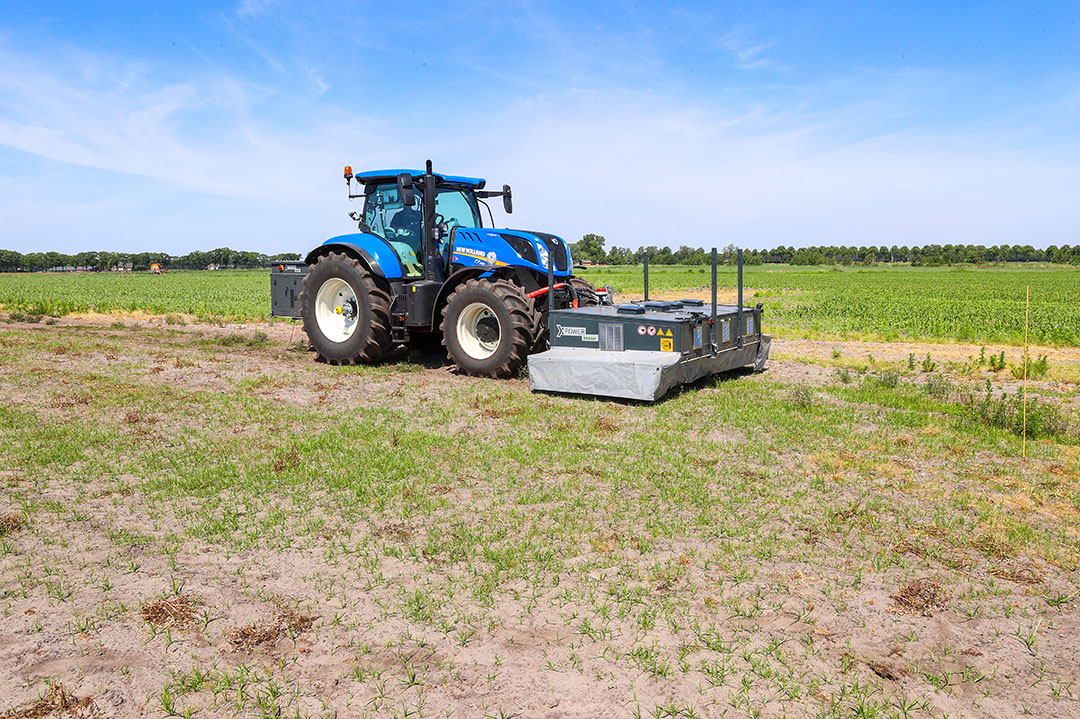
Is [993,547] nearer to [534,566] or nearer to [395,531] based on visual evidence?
[534,566]

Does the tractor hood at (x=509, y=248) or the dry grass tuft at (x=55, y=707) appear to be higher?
the tractor hood at (x=509, y=248)

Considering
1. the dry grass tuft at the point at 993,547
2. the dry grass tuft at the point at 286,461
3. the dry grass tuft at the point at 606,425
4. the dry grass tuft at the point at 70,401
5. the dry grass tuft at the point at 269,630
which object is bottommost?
the dry grass tuft at the point at 269,630

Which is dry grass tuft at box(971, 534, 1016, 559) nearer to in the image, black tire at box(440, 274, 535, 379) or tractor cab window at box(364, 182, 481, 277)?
black tire at box(440, 274, 535, 379)

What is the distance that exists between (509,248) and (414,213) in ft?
5.80

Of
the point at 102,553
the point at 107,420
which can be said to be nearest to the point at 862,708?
the point at 102,553

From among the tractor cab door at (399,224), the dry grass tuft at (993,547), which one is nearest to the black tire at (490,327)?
the tractor cab door at (399,224)

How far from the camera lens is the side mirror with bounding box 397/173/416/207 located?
33.2 feet

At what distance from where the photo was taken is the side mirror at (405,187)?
1011 centimetres

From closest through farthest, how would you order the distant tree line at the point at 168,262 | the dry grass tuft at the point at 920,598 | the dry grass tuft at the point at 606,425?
the dry grass tuft at the point at 920,598 → the dry grass tuft at the point at 606,425 → the distant tree line at the point at 168,262

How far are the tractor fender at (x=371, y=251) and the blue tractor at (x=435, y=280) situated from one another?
2 cm

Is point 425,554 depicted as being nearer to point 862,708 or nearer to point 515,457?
point 515,457

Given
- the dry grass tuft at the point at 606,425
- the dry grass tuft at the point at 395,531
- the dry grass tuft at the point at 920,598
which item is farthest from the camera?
the dry grass tuft at the point at 606,425

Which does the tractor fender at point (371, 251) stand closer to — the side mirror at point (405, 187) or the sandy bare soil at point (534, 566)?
the side mirror at point (405, 187)

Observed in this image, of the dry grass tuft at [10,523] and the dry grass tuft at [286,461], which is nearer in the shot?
the dry grass tuft at [10,523]
